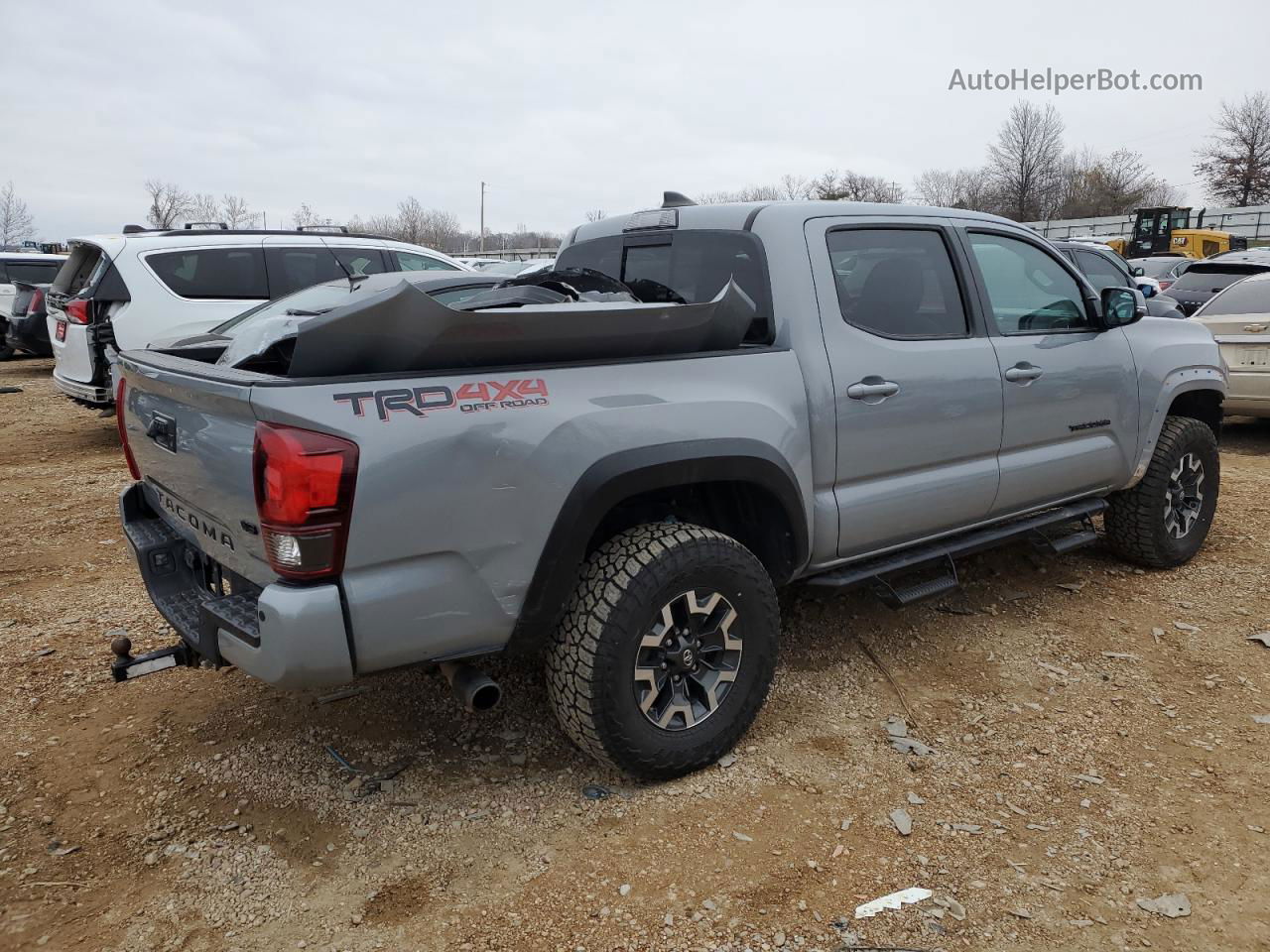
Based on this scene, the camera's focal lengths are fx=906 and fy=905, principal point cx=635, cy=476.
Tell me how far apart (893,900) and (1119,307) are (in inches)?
123

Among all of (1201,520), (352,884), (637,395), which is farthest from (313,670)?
(1201,520)

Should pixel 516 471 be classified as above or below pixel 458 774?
above

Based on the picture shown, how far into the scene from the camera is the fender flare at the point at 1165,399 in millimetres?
4656

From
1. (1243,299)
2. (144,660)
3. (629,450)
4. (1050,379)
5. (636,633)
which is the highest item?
(1243,299)

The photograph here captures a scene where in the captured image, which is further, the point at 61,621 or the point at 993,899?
the point at 61,621

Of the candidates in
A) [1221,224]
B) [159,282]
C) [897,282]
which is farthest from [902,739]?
[1221,224]

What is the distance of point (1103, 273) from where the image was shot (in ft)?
37.4

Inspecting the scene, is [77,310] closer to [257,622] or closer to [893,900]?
[257,622]

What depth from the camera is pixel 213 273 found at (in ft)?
26.6

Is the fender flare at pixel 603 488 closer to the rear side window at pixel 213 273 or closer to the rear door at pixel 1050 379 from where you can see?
the rear door at pixel 1050 379

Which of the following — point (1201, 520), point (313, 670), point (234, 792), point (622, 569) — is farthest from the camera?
point (1201, 520)

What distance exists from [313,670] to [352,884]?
678mm

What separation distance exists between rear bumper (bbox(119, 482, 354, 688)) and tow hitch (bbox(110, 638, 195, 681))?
118 millimetres

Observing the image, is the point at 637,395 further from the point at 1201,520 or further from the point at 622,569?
the point at 1201,520
